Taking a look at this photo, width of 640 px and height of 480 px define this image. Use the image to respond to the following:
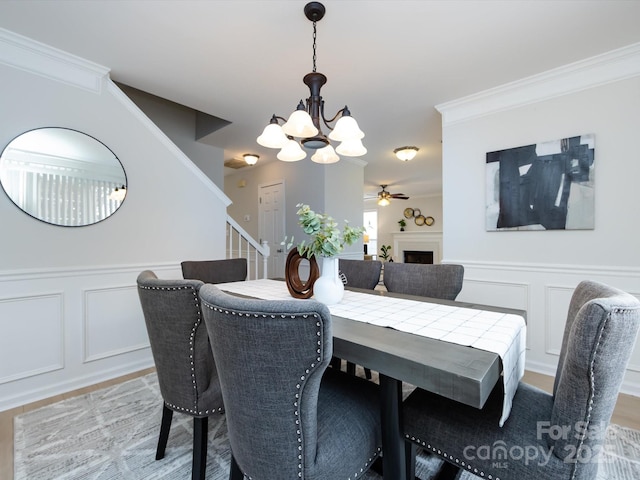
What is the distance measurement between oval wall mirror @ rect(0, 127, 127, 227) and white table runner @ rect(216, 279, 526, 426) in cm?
164

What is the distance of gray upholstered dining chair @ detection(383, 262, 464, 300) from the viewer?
1.88 m

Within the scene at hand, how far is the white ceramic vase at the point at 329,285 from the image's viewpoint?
1536mm

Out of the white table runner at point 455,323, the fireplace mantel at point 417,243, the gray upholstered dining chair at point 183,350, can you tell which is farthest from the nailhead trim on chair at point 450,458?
the fireplace mantel at point 417,243

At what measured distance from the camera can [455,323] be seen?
3.98ft

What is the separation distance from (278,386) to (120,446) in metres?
1.43

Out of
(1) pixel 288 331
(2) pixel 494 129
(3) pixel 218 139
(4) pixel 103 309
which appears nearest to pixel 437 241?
(2) pixel 494 129

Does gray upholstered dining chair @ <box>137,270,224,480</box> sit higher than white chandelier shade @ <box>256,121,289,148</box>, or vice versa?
white chandelier shade @ <box>256,121,289,148</box>

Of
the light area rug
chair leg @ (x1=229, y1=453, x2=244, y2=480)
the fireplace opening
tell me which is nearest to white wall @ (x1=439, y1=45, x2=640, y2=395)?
the light area rug

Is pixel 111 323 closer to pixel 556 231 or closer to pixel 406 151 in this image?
pixel 556 231

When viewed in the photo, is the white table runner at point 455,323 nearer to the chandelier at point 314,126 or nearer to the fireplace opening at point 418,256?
the chandelier at point 314,126

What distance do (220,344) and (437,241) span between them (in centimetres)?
844

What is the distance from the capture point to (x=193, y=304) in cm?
113

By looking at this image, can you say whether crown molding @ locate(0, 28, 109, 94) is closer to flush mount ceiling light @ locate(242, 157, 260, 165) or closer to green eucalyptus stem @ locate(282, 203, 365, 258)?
green eucalyptus stem @ locate(282, 203, 365, 258)

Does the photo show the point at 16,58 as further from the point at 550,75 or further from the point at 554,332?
the point at 554,332
